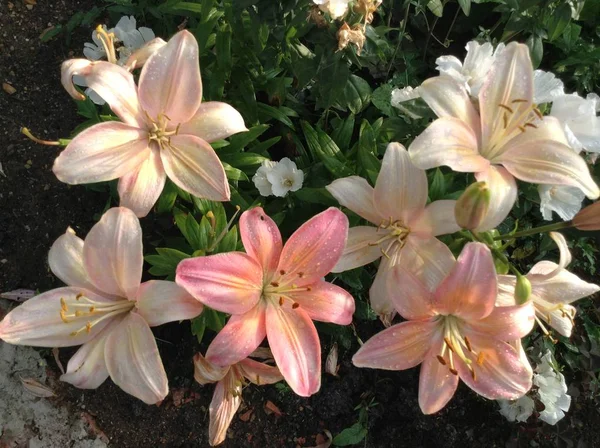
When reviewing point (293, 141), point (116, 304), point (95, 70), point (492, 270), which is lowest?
point (293, 141)

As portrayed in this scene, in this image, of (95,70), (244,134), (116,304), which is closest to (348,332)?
(244,134)

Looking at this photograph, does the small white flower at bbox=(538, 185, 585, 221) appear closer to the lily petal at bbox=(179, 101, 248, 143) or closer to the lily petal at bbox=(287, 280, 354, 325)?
the lily petal at bbox=(287, 280, 354, 325)

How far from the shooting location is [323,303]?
128 cm

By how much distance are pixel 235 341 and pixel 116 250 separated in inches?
12.2

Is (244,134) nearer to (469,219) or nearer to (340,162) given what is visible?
(340,162)

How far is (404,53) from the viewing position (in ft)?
7.34

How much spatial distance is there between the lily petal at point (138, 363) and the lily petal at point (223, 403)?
12.2 inches

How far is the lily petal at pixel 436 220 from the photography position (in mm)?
1270

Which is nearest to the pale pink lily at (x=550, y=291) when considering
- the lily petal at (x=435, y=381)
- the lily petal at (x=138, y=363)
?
the lily petal at (x=435, y=381)

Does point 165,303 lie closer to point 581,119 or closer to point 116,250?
point 116,250

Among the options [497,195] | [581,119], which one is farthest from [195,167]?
[581,119]

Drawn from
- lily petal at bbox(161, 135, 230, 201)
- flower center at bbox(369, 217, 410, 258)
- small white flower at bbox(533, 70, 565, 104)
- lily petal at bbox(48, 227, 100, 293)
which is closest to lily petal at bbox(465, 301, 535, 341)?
flower center at bbox(369, 217, 410, 258)

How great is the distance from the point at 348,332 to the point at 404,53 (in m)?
1.06

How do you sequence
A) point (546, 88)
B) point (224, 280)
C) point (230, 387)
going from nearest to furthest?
point (224, 280) < point (546, 88) < point (230, 387)
